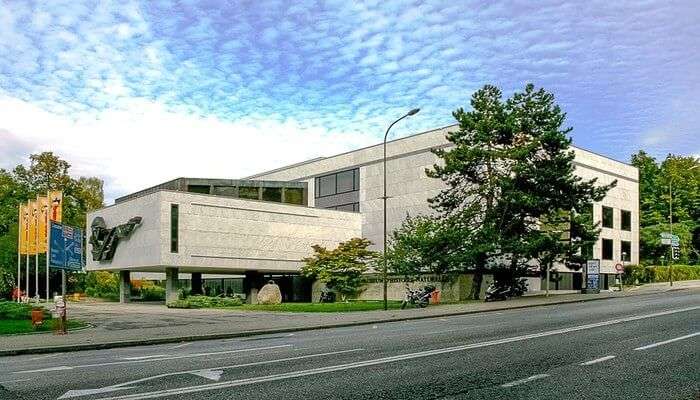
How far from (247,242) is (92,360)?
3827cm

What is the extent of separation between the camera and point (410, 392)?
8.73 meters

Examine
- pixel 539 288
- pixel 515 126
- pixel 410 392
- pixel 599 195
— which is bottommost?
pixel 539 288

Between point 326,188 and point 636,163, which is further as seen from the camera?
point 636,163

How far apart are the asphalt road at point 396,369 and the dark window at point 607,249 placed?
4477 centimetres

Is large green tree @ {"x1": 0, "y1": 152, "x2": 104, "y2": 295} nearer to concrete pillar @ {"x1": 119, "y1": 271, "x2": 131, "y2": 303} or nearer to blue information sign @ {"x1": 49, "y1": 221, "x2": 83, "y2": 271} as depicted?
concrete pillar @ {"x1": 119, "y1": 271, "x2": 131, "y2": 303}

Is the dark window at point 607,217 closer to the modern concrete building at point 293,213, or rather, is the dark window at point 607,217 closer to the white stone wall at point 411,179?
the modern concrete building at point 293,213

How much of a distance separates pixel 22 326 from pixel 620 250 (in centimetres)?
5304

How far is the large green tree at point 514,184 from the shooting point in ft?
131

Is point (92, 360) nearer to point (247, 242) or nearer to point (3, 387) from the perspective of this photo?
point (3, 387)

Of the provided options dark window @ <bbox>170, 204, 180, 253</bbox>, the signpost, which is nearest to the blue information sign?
dark window @ <bbox>170, 204, 180, 253</bbox>

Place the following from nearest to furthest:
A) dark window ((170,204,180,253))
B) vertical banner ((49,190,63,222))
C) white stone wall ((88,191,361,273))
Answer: dark window ((170,204,180,253)) → white stone wall ((88,191,361,273)) → vertical banner ((49,190,63,222))

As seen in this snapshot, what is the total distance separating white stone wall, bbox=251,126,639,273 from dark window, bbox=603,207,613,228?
0.45m

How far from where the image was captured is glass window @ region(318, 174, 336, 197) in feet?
209

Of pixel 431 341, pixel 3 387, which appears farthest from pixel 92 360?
pixel 431 341
